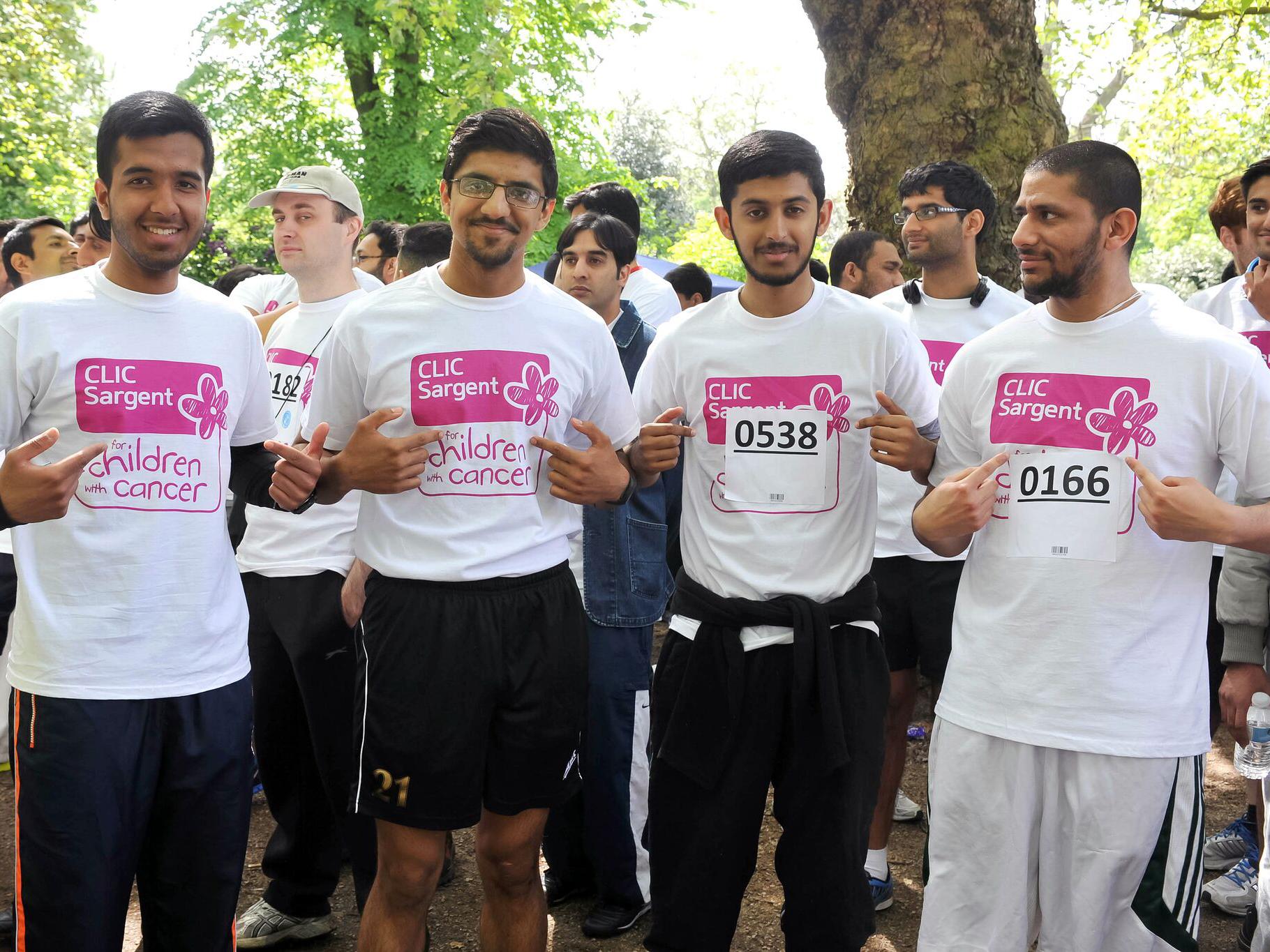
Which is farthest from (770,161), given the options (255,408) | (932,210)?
(255,408)

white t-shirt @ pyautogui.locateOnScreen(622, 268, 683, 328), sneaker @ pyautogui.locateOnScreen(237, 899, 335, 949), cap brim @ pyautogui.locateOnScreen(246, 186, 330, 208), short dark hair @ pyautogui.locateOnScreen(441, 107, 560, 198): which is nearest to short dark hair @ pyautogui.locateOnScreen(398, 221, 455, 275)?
cap brim @ pyautogui.locateOnScreen(246, 186, 330, 208)

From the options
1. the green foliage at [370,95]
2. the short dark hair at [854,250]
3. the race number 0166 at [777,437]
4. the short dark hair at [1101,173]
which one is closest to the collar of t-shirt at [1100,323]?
the short dark hair at [1101,173]

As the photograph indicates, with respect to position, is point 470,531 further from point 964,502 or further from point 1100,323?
point 1100,323

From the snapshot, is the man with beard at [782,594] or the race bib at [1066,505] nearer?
the race bib at [1066,505]

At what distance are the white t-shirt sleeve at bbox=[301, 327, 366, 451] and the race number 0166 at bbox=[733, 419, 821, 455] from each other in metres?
1.04

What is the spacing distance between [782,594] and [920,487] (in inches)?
53.0

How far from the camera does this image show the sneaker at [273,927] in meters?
3.95

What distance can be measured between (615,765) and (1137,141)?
15397 millimetres

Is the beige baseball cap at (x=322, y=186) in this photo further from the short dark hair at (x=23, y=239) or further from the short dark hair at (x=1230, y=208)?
the short dark hair at (x=1230, y=208)

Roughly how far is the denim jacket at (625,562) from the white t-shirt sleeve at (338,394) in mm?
1117

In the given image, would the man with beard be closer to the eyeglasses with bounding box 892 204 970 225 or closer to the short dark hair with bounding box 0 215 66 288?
the eyeglasses with bounding box 892 204 970 225

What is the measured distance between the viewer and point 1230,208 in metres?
4.82

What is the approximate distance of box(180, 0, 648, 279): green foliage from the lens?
52.3ft

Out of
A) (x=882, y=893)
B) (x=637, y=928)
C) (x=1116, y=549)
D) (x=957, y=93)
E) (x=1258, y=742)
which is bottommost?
(x=637, y=928)
